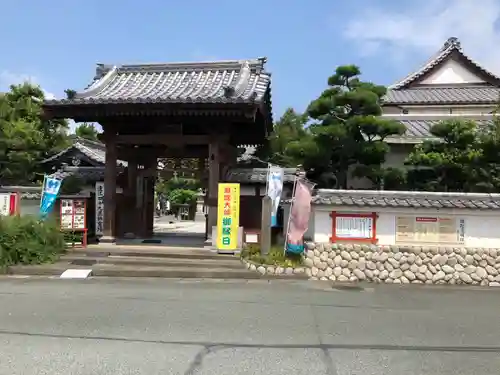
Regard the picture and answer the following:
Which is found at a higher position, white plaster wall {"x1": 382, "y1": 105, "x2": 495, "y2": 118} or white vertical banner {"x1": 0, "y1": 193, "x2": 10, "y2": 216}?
white plaster wall {"x1": 382, "y1": 105, "x2": 495, "y2": 118}

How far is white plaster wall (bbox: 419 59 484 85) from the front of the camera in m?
23.9

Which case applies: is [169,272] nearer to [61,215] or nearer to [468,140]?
[61,215]

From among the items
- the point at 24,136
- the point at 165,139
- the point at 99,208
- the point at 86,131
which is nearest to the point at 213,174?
the point at 165,139

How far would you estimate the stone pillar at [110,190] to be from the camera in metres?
14.2

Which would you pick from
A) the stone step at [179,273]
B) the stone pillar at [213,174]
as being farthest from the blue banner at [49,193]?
the stone pillar at [213,174]

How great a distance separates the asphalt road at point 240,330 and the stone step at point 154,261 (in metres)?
1.84

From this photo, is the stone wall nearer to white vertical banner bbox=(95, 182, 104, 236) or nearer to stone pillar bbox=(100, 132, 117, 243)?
stone pillar bbox=(100, 132, 117, 243)

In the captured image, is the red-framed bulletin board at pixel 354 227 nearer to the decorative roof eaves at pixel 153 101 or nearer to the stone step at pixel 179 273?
the stone step at pixel 179 273

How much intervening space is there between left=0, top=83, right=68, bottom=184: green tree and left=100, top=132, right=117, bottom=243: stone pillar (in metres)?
5.31

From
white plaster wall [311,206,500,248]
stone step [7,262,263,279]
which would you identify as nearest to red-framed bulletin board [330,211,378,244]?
white plaster wall [311,206,500,248]

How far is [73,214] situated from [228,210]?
4.67 metres

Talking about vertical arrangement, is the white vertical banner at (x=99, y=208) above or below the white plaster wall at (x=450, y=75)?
below

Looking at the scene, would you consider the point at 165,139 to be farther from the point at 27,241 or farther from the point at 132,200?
the point at 27,241

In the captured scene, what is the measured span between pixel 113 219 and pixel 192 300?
6.60 meters
